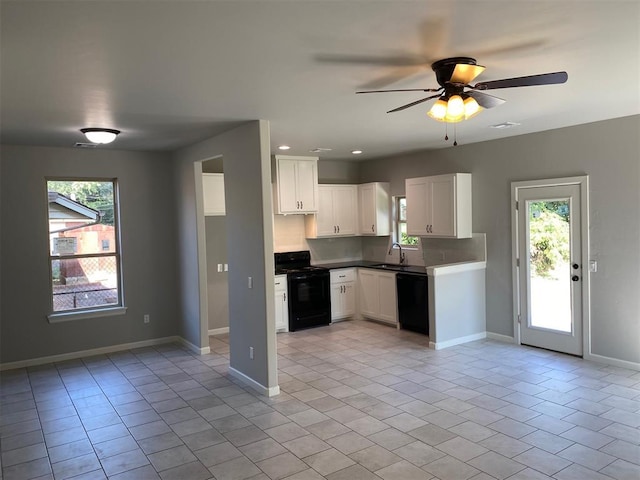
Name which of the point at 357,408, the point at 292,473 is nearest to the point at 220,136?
the point at 357,408

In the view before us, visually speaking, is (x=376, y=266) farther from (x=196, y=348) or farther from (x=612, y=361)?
(x=612, y=361)

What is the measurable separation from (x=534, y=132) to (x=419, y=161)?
75.1 inches

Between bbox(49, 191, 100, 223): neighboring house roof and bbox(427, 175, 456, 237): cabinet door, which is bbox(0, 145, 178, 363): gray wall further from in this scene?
bbox(427, 175, 456, 237): cabinet door

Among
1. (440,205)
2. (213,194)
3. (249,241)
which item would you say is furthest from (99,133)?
(440,205)

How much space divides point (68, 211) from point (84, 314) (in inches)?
52.0

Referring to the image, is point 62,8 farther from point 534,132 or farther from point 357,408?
point 534,132

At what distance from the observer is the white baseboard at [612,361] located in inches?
196

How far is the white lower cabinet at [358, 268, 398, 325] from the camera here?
7124 mm

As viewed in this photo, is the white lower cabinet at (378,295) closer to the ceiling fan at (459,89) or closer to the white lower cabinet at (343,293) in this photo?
the white lower cabinet at (343,293)

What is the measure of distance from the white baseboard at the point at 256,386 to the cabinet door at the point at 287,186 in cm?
277

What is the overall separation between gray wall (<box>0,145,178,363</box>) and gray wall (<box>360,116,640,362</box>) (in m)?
4.21

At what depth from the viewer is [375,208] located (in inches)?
308

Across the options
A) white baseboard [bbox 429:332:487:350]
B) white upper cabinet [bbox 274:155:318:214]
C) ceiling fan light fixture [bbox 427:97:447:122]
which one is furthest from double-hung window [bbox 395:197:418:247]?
ceiling fan light fixture [bbox 427:97:447:122]

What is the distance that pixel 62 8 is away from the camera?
6.77 feet
